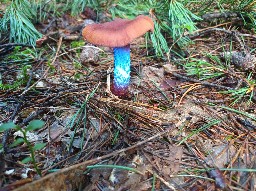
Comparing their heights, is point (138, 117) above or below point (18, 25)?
below

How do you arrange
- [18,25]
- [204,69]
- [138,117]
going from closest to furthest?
1. [138,117]
2. [204,69]
3. [18,25]

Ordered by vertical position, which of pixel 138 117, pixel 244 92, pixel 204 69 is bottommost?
pixel 138 117

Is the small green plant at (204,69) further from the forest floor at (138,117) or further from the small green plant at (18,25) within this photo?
the small green plant at (18,25)

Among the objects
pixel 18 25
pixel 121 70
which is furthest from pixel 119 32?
pixel 18 25

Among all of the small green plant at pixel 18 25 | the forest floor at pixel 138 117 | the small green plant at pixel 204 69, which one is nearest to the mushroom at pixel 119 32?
the forest floor at pixel 138 117

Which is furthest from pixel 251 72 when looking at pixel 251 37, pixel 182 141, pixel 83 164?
pixel 83 164

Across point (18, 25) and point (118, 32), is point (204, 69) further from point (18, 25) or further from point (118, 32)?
point (18, 25)

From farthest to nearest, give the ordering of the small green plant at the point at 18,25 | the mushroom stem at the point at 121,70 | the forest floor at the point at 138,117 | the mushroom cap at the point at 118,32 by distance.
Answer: the small green plant at the point at 18,25 < the mushroom stem at the point at 121,70 < the mushroom cap at the point at 118,32 < the forest floor at the point at 138,117
